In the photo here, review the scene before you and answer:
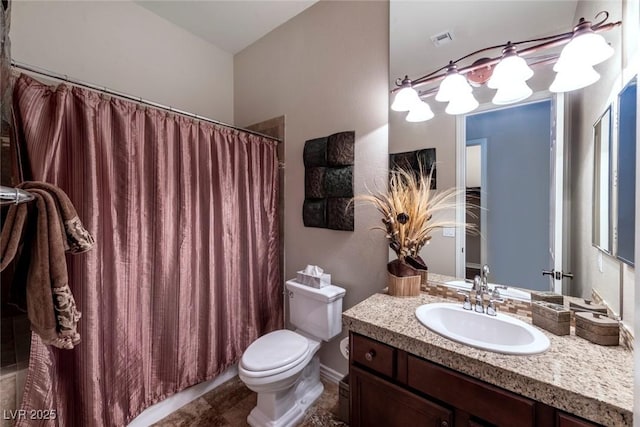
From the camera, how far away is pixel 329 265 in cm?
190

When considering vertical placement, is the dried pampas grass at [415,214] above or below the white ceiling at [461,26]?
below

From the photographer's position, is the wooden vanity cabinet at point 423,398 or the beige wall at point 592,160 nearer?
the wooden vanity cabinet at point 423,398

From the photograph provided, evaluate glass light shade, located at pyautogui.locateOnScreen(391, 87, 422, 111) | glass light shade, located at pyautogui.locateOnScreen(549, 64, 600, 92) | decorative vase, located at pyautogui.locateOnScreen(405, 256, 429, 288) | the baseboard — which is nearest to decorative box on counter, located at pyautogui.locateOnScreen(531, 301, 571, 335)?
decorative vase, located at pyautogui.locateOnScreen(405, 256, 429, 288)

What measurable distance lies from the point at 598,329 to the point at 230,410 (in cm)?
193

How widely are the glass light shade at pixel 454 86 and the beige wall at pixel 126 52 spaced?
1984 mm

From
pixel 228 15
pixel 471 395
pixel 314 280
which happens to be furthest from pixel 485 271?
pixel 228 15

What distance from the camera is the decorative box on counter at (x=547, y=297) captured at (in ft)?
3.70

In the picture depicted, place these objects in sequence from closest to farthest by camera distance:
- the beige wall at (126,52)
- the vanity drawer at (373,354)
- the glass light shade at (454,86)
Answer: the vanity drawer at (373,354) → the glass light shade at (454,86) → the beige wall at (126,52)

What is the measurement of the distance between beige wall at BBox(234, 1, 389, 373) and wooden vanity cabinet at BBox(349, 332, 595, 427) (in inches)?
24.4

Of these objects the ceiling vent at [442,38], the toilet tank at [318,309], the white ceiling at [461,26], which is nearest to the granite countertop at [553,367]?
the toilet tank at [318,309]

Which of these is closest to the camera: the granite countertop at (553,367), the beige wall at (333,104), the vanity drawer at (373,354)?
the granite countertop at (553,367)

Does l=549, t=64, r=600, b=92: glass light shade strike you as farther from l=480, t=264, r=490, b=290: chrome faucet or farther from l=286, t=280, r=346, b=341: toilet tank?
l=286, t=280, r=346, b=341: toilet tank

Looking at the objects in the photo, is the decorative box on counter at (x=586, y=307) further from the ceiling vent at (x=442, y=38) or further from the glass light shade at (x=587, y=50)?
the ceiling vent at (x=442, y=38)

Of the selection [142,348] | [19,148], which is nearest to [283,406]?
[142,348]
